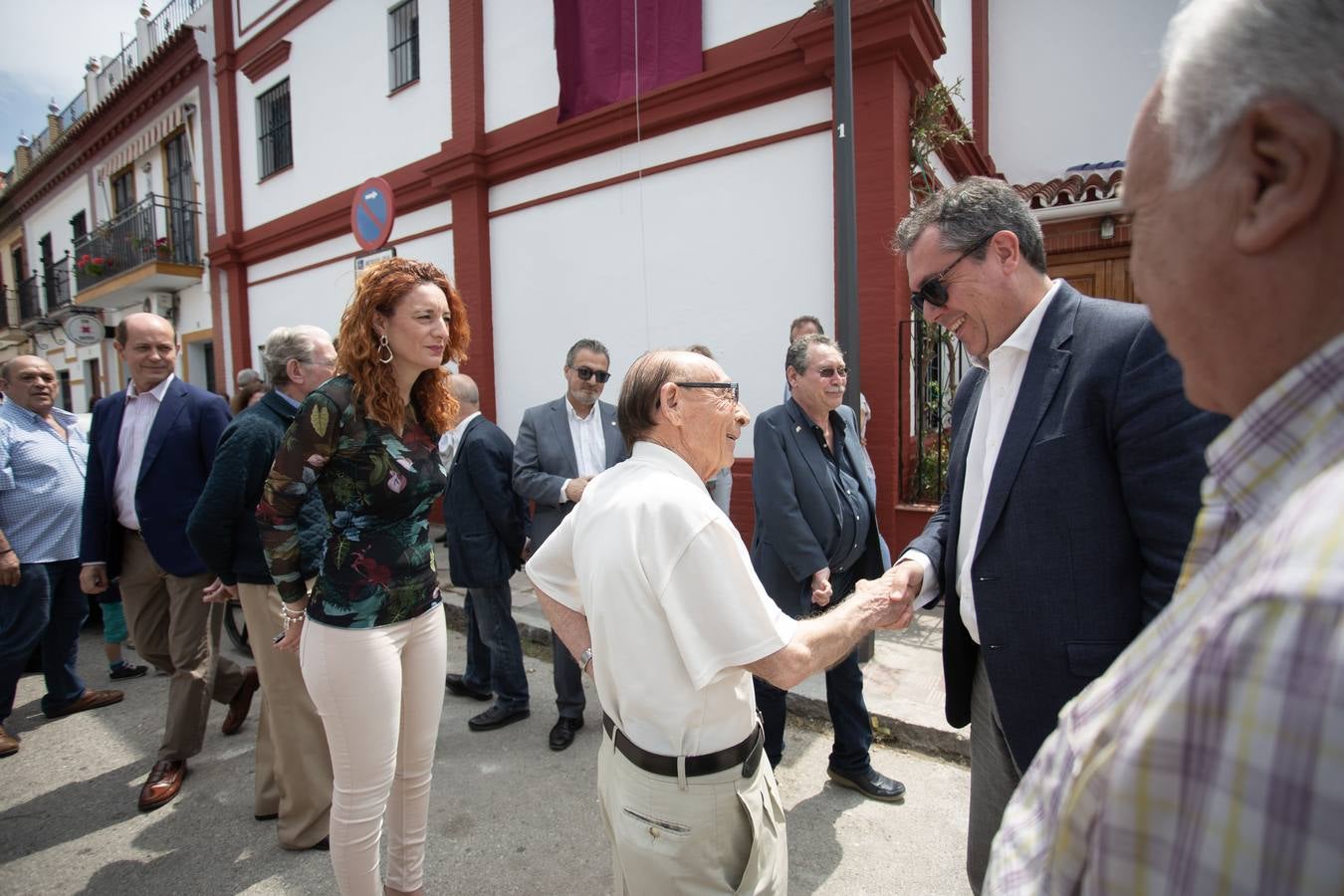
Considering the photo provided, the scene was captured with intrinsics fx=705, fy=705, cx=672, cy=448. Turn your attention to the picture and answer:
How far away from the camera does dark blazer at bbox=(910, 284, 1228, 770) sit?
139 centimetres

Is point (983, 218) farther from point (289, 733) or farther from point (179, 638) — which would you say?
point (179, 638)

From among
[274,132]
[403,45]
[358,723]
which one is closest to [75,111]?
[274,132]

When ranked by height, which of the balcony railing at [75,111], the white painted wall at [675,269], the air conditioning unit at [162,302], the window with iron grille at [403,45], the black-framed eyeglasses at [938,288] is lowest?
the black-framed eyeglasses at [938,288]

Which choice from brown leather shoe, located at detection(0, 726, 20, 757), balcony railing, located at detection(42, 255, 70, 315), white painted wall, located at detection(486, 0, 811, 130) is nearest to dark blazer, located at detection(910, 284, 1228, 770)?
brown leather shoe, located at detection(0, 726, 20, 757)

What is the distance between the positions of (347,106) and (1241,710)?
461 inches

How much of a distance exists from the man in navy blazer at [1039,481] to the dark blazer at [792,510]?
1.14 meters

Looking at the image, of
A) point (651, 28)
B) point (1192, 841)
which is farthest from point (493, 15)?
point (1192, 841)

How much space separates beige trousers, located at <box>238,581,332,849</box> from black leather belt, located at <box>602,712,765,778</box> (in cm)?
197

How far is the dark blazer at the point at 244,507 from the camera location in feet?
9.01

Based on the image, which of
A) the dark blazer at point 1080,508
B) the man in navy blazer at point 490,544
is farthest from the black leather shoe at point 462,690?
the dark blazer at point 1080,508

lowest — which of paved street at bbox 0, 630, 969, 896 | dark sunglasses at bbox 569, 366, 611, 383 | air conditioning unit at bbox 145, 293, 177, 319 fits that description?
paved street at bbox 0, 630, 969, 896

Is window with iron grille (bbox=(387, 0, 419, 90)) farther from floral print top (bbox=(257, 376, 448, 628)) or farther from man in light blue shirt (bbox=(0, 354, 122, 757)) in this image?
floral print top (bbox=(257, 376, 448, 628))

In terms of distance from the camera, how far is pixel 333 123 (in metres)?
10.1

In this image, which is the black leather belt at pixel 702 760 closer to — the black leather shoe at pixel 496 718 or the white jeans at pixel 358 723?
the white jeans at pixel 358 723
